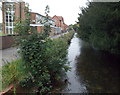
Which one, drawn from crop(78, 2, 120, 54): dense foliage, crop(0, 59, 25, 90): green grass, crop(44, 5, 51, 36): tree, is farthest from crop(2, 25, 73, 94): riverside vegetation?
crop(78, 2, 120, 54): dense foliage

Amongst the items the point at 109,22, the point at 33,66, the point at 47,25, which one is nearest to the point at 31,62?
the point at 33,66

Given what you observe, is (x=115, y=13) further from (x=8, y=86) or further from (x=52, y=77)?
(x=8, y=86)

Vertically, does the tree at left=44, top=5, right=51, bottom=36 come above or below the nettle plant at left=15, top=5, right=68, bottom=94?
above

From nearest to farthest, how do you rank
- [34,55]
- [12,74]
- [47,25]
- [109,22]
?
[34,55] → [12,74] → [47,25] → [109,22]

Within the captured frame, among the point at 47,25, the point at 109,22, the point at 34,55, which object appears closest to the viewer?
Answer: the point at 34,55

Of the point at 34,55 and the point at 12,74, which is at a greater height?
the point at 34,55

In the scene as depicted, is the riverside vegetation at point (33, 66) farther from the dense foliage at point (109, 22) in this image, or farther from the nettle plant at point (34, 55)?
the dense foliage at point (109, 22)

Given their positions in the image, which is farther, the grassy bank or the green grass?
the green grass

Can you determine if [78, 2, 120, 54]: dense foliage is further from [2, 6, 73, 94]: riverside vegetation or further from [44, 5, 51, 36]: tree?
[2, 6, 73, 94]: riverside vegetation

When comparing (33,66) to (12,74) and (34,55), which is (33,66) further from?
(12,74)

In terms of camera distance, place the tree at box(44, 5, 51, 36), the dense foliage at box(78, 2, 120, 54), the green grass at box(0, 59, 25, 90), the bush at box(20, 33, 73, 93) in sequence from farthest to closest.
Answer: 1. the dense foliage at box(78, 2, 120, 54)
2. the tree at box(44, 5, 51, 36)
3. the green grass at box(0, 59, 25, 90)
4. the bush at box(20, 33, 73, 93)

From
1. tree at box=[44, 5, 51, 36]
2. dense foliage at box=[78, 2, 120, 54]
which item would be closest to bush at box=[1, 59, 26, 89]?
tree at box=[44, 5, 51, 36]

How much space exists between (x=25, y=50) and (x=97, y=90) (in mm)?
3114

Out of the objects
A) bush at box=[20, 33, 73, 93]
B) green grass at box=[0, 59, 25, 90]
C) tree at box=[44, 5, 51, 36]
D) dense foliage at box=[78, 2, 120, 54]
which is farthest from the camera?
dense foliage at box=[78, 2, 120, 54]
